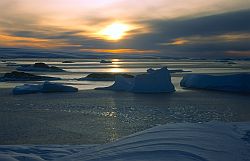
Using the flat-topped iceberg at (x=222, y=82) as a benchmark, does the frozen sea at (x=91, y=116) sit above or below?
below

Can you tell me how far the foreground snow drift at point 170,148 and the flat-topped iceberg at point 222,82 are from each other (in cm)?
1400

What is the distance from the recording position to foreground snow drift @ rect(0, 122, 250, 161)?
395 centimetres

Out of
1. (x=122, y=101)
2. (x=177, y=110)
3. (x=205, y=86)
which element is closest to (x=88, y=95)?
(x=122, y=101)

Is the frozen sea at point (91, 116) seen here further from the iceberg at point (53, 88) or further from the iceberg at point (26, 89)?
the iceberg at point (53, 88)

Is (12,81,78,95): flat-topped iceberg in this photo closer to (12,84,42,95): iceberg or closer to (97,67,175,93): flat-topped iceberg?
(12,84,42,95): iceberg

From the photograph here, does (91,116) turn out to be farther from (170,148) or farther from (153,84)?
(153,84)

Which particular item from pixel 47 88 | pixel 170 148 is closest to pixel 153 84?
pixel 47 88

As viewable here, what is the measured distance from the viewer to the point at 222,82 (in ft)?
66.4

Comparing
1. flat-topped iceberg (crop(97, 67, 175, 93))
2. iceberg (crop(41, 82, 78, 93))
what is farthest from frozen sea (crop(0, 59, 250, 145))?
flat-topped iceberg (crop(97, 67, 175, 93))

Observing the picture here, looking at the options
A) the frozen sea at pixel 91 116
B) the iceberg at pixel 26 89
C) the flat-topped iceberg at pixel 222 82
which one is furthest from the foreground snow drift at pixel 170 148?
the flat-topped iceberg at pixel 222 82

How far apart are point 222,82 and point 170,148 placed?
16.8 meters

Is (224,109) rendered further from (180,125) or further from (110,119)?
(180,125)

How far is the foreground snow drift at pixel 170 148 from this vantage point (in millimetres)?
3947

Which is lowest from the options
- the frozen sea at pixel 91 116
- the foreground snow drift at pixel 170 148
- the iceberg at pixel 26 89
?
the frozen sea at pixel 91 116
